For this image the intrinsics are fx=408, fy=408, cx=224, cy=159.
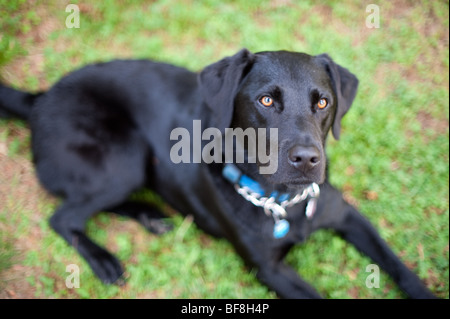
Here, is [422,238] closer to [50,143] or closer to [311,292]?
[311,292]

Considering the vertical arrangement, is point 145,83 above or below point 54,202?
above

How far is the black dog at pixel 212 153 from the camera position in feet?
7.26

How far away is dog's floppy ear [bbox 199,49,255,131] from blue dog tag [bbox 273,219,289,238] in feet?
2.21

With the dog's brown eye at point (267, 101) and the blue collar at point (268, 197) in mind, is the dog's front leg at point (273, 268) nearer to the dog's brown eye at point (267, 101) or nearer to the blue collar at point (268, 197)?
the blue collar at point (268, 197)

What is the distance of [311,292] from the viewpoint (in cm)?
252

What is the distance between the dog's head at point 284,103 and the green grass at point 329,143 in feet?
Answer: 2.92

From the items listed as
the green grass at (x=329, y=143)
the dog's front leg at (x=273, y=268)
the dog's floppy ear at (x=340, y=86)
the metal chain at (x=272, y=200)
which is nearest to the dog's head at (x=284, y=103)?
the dog's floppy ear at (x=340, y=86)

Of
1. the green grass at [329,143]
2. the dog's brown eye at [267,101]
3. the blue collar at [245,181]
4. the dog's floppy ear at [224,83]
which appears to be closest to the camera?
the dog's brown eye at [267,101]

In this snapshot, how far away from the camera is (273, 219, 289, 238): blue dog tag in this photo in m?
2.46

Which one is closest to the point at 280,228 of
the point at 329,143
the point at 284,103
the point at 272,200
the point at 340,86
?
the point at 272,200

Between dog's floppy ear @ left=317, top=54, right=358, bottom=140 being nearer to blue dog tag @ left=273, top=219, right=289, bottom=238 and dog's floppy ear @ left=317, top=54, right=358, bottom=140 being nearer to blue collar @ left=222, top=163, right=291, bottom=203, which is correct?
blue collar @ left=222, top=163, right=291, bottom=203

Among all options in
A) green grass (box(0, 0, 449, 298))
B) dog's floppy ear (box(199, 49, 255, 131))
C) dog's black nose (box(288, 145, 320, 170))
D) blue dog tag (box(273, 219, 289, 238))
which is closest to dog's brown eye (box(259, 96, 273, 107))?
dog's floppy ear (box(199, 49, 255, 131))

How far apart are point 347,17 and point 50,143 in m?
3.00

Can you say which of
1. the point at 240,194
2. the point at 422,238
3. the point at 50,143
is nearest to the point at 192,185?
the point at 240,194
